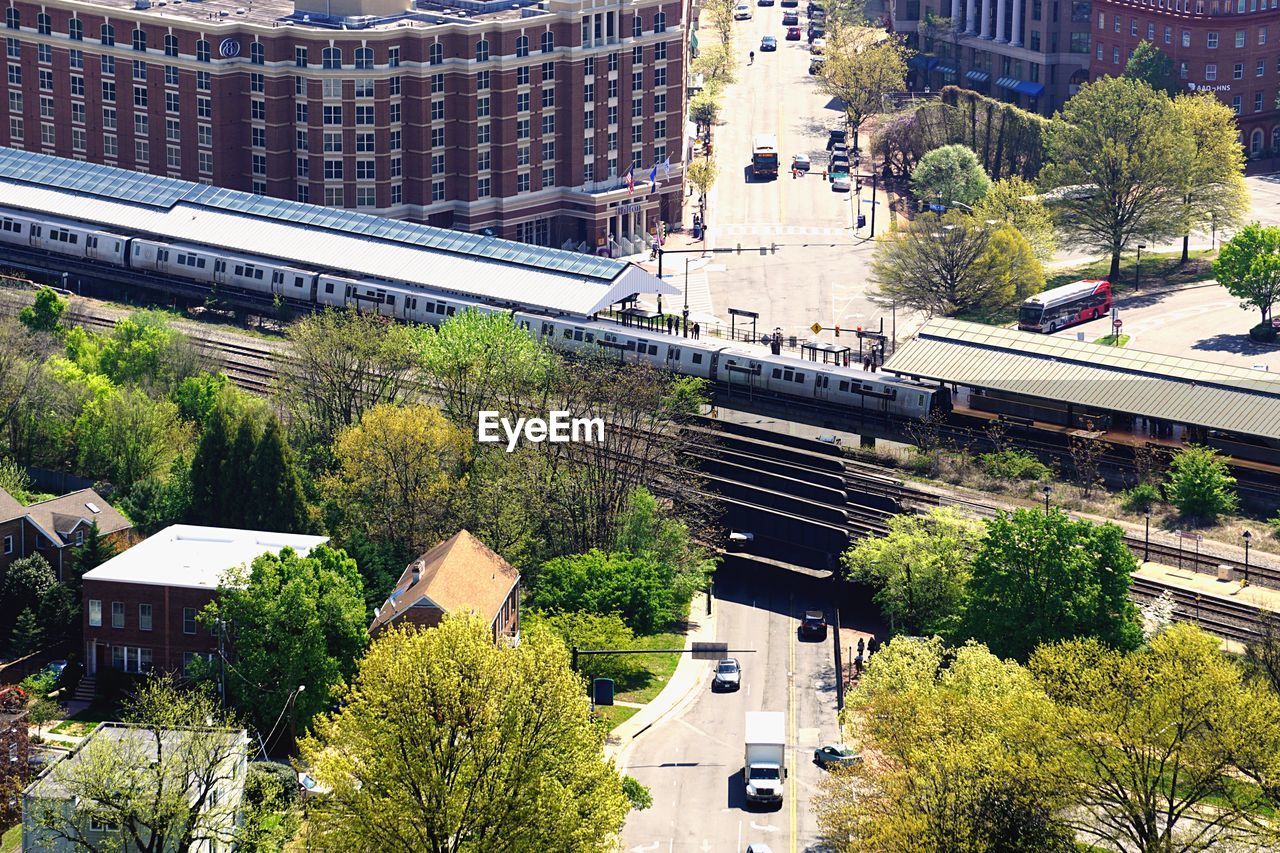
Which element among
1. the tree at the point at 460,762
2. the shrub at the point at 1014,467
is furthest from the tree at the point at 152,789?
the shrub at the point at 1014,467

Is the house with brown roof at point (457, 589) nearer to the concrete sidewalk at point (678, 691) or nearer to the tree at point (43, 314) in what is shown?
the concrete sidewalk at point (678, 691)

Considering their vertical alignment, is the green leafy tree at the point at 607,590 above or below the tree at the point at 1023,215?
below

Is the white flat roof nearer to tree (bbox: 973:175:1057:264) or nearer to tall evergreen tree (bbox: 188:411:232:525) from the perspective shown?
tall evergreen tree (bbox: 188:411:232:525)

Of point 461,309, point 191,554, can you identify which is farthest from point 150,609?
point 461,309

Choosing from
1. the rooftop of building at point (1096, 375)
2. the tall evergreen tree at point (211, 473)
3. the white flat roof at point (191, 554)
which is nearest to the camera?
the white flat roof at point (191, 554)

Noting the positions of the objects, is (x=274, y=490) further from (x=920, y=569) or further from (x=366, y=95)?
(x=366, y=95)

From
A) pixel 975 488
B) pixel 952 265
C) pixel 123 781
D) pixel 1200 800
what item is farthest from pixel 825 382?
pixel 123 781

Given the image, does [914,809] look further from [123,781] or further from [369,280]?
[369,280]
